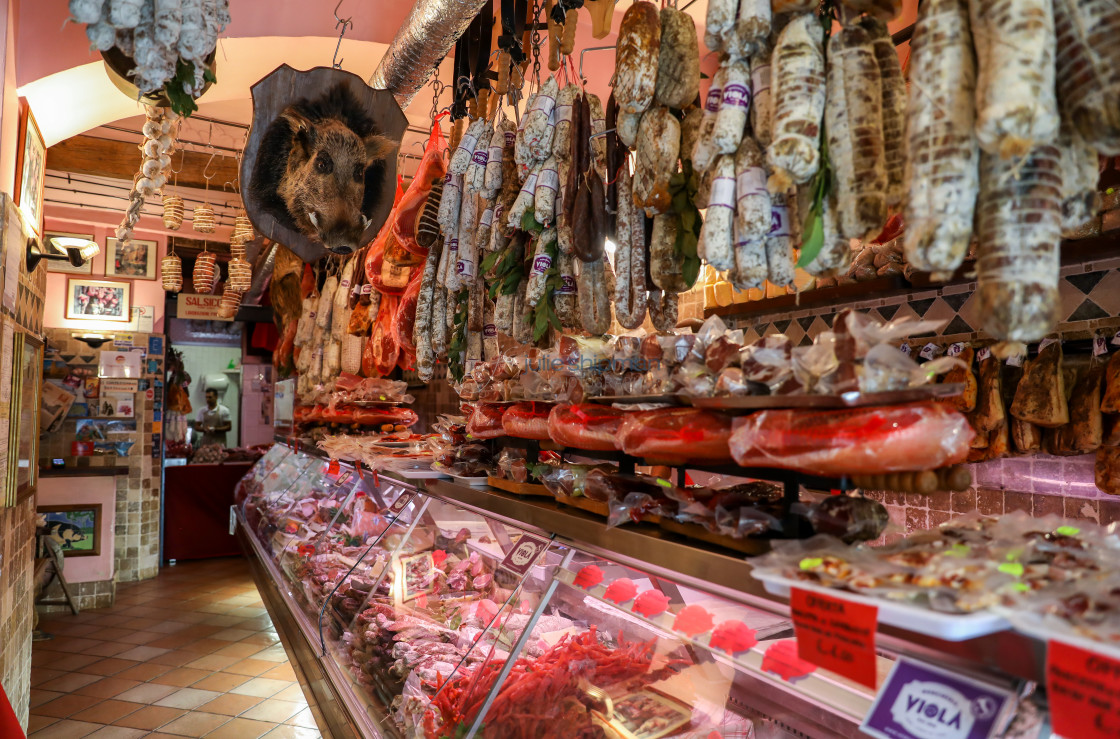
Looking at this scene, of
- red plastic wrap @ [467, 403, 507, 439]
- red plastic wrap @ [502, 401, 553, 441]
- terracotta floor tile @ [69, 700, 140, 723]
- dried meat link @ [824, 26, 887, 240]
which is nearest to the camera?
dried meat link @ [824, 26, 887, 240]

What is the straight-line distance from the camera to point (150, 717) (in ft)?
14.7

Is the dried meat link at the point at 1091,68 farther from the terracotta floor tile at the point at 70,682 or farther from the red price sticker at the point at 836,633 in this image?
the terracotta floor tile at the point at 70,682

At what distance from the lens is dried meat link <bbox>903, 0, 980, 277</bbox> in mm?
1129

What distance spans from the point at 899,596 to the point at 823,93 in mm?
979

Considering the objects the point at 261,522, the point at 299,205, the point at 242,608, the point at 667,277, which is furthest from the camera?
the point at 242,608

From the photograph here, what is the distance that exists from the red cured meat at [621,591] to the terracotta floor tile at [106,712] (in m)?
4.20

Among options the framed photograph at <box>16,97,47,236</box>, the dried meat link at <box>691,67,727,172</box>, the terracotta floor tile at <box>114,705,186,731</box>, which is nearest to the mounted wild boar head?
the framed photograph at <box>16,97,47,236</box>

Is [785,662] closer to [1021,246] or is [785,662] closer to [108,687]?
[1021,246]

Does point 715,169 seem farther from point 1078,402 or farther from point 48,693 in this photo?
point 48,693

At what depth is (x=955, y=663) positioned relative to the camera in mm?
1019

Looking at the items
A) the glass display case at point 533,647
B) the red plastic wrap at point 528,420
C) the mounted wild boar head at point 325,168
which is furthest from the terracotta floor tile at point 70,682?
the red plastic wrap at point 528,420

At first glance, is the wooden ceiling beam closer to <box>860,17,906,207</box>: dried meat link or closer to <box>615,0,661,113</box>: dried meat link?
<box>615,0,661,113</box>: dried meat link

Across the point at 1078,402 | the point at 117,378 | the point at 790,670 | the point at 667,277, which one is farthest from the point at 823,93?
the point at 117,378

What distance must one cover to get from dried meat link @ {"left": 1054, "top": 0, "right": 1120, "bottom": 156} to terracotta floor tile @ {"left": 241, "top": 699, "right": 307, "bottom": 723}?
16.0ft
